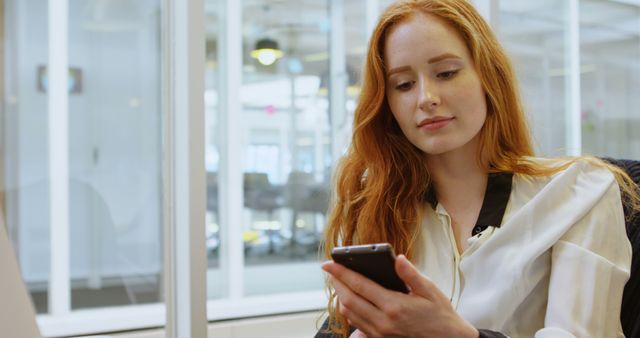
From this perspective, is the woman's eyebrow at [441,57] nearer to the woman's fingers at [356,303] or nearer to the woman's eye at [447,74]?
the woman's eye at [447,74]

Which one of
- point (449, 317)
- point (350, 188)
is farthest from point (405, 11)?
point (449, 317)

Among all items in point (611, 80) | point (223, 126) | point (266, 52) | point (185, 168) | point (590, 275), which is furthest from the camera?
point (611, 80)

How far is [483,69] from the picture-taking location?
4.91ft

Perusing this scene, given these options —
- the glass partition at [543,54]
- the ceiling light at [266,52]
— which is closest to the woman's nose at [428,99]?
the ceiling light at [266,52]

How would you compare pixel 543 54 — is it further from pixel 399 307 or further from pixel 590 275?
pixel 399 307

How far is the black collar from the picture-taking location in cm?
141

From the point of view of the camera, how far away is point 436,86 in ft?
4.77

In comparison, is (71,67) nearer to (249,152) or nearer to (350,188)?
(249,152)

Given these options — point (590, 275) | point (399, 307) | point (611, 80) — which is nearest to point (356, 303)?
point (399, 307)

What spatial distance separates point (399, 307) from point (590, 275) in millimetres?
422

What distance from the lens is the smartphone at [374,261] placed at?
99 centimetres

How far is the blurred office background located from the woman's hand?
122cm

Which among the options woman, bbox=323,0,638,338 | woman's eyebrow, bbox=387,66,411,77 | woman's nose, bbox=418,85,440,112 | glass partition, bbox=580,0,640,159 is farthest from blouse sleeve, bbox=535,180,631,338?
glass partition, bbox=580,0,640,159

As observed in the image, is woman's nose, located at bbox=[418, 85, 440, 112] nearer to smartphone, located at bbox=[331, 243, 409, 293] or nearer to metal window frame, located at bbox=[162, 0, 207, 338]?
smartphone, located at bbox=[331, 243, 409, 293]
